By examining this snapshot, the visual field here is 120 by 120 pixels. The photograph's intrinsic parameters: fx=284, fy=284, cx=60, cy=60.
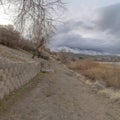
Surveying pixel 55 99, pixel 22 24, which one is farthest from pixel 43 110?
pixel 22 24

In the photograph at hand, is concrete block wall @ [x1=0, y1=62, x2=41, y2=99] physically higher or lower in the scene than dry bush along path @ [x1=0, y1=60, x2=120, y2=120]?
higher

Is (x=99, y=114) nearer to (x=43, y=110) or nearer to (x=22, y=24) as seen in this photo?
(x=43, y=110)

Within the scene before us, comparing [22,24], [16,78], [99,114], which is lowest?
[99,114]

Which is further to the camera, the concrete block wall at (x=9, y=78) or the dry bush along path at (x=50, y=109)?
the concrete block wall at (x=9, y=78)

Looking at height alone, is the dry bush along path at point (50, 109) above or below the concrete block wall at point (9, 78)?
below

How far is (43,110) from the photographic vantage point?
987 cm

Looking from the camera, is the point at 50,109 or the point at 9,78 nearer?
the point at 50,109

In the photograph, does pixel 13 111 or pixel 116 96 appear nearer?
pixel 13 111

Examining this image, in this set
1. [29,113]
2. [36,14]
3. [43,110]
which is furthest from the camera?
[36,14]

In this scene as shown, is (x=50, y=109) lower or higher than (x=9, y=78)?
lower

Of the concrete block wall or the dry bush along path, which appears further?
the concrete block wall

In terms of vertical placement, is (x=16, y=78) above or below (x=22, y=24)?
below

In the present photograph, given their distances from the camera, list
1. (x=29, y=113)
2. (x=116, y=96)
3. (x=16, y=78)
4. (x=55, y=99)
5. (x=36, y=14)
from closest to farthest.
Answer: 1. (x=29, y=113)
2. (x=36, y=14)
3. (x=55, y=99)
4. (x=16, y=78)
5. (x=116, y=96)

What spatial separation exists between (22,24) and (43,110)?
10.9 feet
